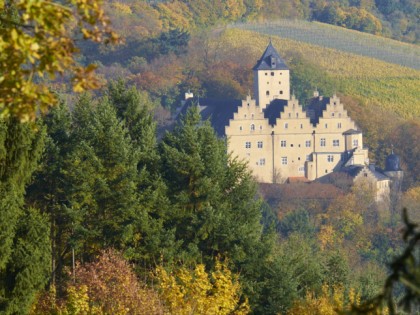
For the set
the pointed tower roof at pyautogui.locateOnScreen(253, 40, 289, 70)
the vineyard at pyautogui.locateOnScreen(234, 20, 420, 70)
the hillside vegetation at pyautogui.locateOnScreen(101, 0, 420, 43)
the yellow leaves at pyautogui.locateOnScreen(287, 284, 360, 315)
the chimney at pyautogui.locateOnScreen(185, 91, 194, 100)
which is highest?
the hillside vegetation at pyautogui.locateOnScreen(101, 0, 420, 43)

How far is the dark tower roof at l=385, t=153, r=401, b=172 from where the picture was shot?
7717 centimetres

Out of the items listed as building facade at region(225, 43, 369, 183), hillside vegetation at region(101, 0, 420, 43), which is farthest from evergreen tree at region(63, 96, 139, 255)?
hillside vegetation at region(101, 0, 420, 43)

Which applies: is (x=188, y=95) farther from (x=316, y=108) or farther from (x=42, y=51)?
(x=42, y=51)

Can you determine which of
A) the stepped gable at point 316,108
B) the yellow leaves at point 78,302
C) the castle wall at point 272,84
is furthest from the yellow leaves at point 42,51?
the castle wall at point 272,84

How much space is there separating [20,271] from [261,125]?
58878mm

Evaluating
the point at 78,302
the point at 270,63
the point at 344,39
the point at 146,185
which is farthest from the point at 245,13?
the point at 78,302

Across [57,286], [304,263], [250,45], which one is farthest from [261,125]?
[57,286]

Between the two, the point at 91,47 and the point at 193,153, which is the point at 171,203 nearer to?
the point at 193,153

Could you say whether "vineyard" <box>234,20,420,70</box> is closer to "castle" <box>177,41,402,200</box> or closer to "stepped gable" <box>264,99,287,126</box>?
"stepped gable" <box>264,99,287,126</box>

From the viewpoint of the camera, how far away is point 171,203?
27422mm

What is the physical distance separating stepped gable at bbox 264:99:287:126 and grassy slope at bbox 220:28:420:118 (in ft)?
35.8

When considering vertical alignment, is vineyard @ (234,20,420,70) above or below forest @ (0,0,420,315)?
above

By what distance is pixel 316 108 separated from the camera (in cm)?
7988

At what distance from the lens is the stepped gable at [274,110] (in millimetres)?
78062
